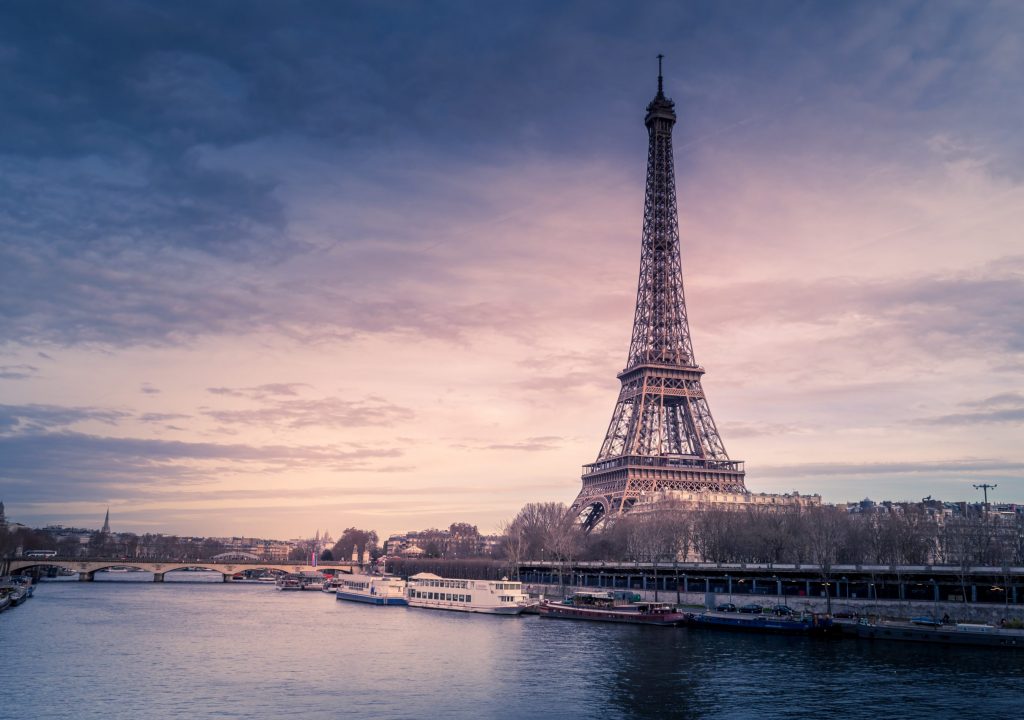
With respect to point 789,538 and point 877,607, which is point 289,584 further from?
point 877,607

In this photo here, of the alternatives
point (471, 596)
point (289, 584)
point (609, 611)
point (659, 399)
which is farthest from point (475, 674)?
point (289, 584)

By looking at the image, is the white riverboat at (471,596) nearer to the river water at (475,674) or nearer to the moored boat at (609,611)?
the moored boat at (609,611)

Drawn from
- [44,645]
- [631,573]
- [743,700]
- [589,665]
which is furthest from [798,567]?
[44,645]

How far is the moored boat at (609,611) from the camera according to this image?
82.0 metres

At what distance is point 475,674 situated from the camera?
50.4 meters

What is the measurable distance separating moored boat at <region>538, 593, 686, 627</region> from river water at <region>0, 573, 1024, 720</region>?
12.4 feet

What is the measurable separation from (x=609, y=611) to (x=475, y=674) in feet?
130

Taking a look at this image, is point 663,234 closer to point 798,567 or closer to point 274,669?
point 798,567

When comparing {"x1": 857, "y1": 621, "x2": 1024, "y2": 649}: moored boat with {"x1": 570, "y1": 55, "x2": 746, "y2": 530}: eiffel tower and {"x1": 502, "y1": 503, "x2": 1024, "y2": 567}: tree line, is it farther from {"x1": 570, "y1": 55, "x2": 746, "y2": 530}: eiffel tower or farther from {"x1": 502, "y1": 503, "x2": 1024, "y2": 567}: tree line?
{"x1": 570, "y1": 55, "x2": 746, "y2": 530}: eiffel tower

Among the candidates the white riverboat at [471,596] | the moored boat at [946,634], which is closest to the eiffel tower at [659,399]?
the white riverboat at [471,596]

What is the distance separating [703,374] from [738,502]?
22721 mm

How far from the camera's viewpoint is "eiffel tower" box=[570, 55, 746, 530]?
140m

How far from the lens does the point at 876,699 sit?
43125 millimetres

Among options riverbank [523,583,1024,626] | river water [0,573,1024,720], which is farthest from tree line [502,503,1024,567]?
river water [0,573,1024,720]
